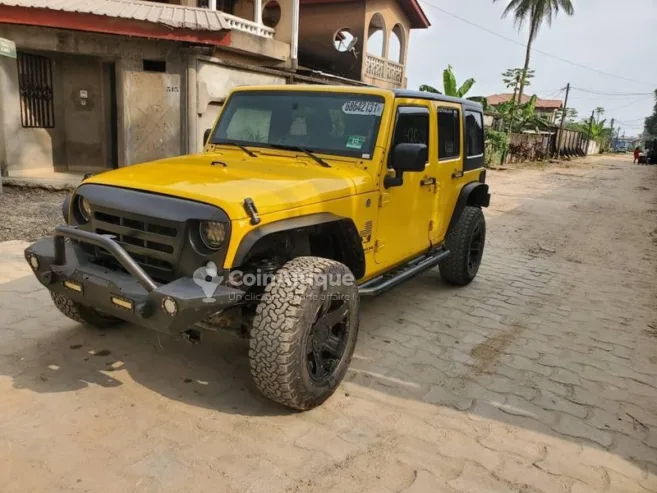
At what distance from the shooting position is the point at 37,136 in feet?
34.1

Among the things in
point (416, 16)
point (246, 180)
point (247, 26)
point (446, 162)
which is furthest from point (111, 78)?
point (416, 16)

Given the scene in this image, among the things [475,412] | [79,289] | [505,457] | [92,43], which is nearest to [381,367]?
[475,412]

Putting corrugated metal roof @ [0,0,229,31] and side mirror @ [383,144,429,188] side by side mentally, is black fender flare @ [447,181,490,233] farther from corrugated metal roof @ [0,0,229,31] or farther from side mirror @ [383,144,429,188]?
corrugated metal roof @ [0,0,229,31]

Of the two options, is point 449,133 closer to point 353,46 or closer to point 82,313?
point 82,313

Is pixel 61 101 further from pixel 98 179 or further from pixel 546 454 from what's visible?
pixel 546 454

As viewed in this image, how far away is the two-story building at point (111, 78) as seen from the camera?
926 centimetres

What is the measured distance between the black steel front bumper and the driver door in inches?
59.6

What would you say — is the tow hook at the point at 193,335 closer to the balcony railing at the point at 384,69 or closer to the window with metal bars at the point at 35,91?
the window with metal bars at the point at 35,91

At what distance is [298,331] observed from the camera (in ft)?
9.31

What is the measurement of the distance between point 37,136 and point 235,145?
26.5ft

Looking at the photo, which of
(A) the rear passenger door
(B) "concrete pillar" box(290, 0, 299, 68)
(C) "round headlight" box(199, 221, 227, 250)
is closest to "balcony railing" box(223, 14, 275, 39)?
(B) "concrete pillar" box(290, 0, 299, 68)

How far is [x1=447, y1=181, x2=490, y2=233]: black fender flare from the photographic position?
5270mm

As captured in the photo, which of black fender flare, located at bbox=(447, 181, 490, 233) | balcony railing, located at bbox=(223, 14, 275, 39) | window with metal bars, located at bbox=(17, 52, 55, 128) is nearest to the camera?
black fender flare, located at bbox=(447, 181, 490, 233)

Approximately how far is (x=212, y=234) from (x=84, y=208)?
106 cm
